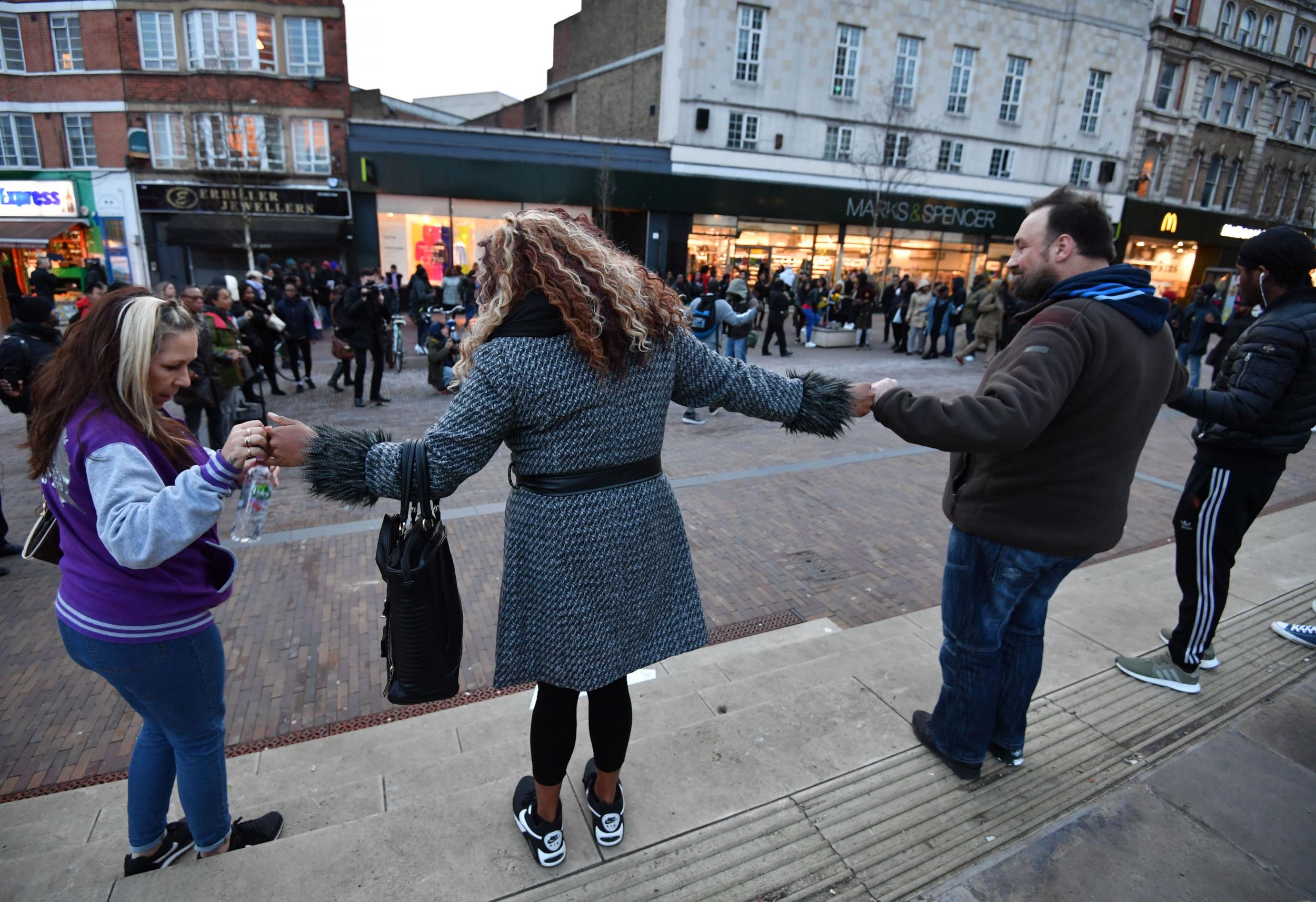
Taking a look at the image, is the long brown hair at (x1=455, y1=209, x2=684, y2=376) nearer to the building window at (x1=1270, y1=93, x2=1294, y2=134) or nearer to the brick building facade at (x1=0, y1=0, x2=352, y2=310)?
the brick building facade at (x1=0, y1=0, x2=352, y2=310)

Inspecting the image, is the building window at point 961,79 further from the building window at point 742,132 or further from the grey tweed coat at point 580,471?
the grey tweed coat at point 580,471

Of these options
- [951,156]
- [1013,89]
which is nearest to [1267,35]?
[1013,89]

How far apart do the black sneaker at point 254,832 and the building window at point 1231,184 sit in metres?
46.0

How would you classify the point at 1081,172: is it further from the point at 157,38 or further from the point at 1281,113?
the point at 157,38

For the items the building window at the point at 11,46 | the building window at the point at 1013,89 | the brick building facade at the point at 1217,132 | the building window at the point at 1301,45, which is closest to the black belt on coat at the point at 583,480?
the building window at the point at 11,46

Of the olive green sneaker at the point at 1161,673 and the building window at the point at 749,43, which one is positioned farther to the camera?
the building window at the point at 749,43

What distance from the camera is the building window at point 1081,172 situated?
30.4m

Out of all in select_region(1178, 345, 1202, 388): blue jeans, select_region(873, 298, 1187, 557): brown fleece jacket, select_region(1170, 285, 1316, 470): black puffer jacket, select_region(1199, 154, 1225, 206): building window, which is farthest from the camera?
select_region(1199, 154, 1225, 206): building window

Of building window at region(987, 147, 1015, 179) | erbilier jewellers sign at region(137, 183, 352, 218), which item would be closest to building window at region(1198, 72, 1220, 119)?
building window at region(987, 147, 1015, 179)

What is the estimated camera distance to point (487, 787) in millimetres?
2391

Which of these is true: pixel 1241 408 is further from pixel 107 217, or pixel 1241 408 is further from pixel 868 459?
pixel 107 217

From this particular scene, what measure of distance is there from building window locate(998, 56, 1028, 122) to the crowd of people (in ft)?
104

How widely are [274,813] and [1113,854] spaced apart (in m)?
2.73

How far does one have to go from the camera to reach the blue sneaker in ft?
11.4
